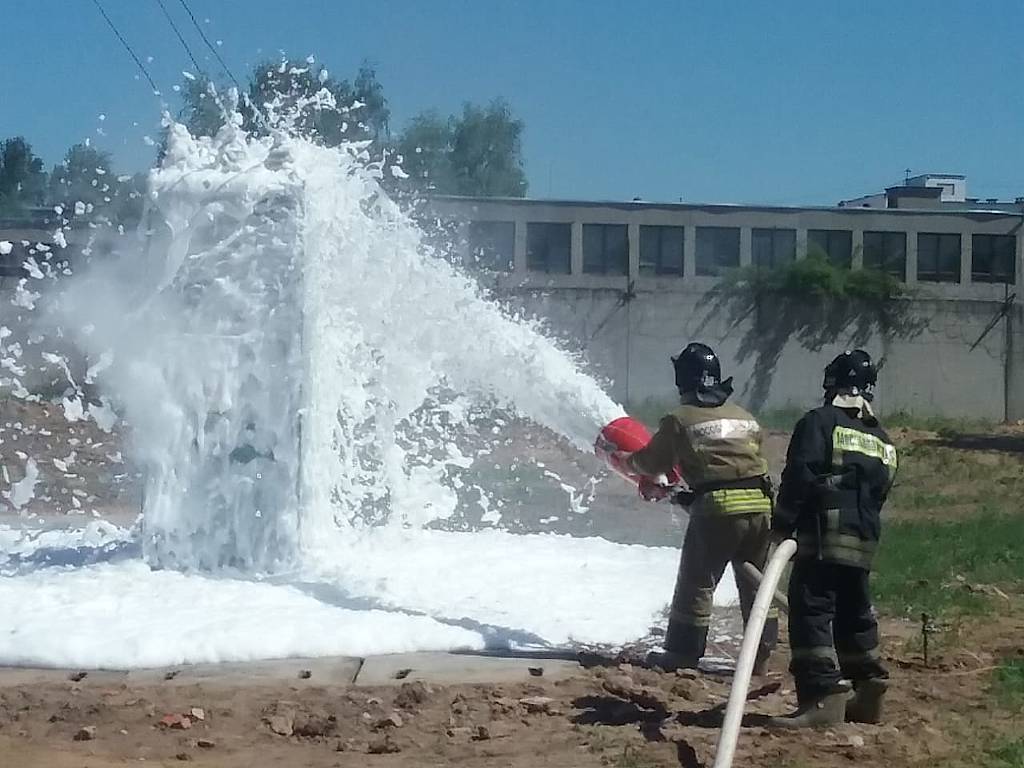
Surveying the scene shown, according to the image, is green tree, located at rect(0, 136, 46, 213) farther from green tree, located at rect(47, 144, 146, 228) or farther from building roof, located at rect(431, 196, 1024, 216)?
green tree, located at rect(47, 144, 146, 228)

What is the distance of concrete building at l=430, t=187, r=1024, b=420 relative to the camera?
3847cm

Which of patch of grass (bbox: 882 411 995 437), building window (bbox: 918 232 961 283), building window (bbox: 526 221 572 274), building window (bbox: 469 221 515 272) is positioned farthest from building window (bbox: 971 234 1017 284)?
building window (bbox: 469 221 515 272)

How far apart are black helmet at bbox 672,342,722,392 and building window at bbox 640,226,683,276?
106 feet

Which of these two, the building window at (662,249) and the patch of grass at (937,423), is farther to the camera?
the building window at (662,249)

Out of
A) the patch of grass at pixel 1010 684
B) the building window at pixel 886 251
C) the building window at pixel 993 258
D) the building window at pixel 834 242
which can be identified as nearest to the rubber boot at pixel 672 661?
the patch of grass at pixel 1010 684

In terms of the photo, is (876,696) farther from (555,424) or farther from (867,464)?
(555,424)

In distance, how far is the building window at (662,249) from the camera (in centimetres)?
3981

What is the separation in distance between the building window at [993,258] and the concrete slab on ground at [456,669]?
1434 inches

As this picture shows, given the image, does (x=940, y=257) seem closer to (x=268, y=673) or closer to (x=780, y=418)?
(x=780, y=418)

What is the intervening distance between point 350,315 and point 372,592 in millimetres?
2117

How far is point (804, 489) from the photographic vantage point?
6.47m

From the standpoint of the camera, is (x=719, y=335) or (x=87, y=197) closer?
(x=87, y=197)

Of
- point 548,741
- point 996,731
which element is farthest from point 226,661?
point 996,731

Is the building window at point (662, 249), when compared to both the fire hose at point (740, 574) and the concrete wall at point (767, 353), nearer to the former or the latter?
the concrete wall at point (767, 353)
